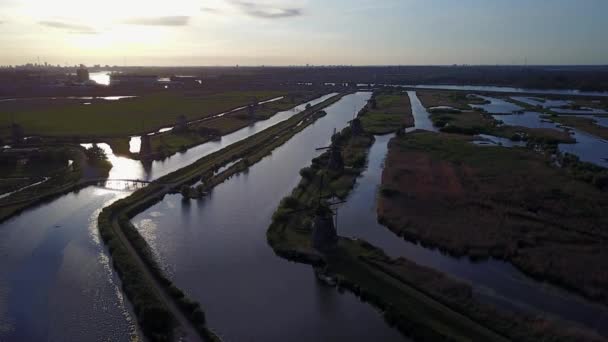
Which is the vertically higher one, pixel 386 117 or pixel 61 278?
pixel 386 117

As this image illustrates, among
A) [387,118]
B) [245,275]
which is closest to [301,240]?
[245,275]

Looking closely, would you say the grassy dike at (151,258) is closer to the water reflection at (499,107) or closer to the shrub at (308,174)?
the shrub at (308,174)

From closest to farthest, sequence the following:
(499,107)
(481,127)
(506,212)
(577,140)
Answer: (506,212) → (577,140) → (481,127) → (499,107)

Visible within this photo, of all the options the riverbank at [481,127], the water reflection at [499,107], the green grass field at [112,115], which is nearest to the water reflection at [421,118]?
the riverbank at [481,127]

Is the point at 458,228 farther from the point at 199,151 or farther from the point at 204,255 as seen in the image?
the point at 199,151

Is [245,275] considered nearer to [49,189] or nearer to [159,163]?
[49,189]

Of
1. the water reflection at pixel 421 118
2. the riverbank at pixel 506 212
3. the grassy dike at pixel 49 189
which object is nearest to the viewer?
the riverbank at pixel 506 212
